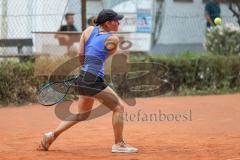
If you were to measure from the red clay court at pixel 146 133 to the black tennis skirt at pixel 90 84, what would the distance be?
0.76 metres

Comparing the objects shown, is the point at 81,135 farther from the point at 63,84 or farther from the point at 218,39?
the point at 218,39

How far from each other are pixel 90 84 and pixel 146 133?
7.44 feet

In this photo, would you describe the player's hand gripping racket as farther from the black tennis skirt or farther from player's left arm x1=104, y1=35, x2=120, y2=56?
player's left arm x1=104, y1=35, x2=120, y2=56

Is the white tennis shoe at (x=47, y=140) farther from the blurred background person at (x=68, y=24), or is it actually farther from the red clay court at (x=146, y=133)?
the blurred background person at (x=68, y=24)

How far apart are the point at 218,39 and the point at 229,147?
29.5 ft

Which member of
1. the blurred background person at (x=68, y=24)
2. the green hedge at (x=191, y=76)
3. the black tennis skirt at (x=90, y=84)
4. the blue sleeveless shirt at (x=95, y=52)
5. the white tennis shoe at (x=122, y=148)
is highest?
the blue sleeveless shirt at (x=95, y=52)

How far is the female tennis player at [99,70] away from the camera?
8.55m

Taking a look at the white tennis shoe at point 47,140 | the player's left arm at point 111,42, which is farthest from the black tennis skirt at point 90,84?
the white tennis shoe at point 47,140

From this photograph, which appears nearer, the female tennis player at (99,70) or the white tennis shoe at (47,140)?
the female tennis player at (99,70)

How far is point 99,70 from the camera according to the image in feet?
28.3

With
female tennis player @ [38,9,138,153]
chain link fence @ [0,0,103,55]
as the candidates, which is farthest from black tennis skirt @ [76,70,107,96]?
chain link fence @ [0,0,103,55]

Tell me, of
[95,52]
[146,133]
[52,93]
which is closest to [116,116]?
[95,52]

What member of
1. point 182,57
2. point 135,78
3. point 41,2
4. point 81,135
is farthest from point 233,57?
point 81,135

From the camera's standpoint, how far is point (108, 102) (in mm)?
8641
